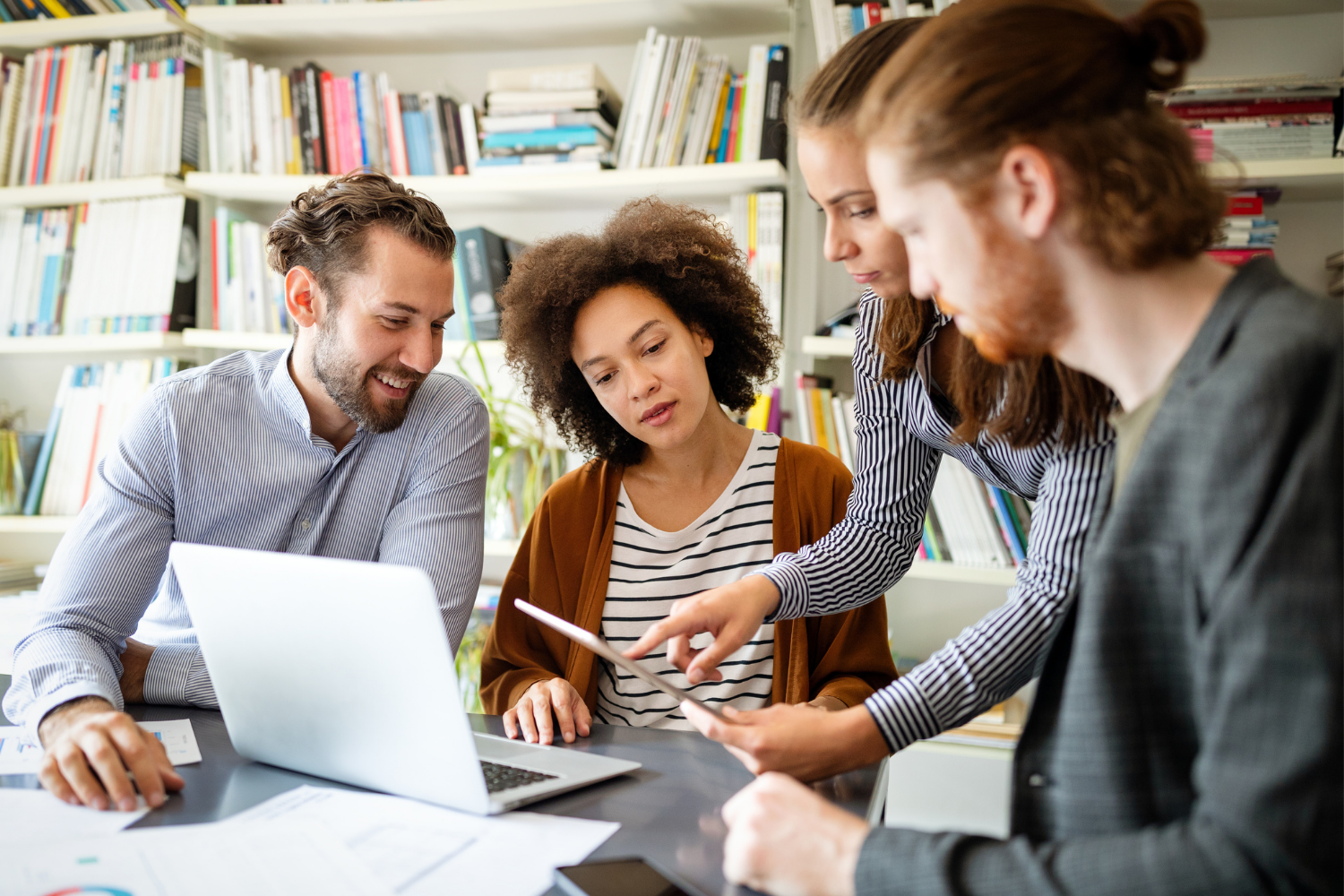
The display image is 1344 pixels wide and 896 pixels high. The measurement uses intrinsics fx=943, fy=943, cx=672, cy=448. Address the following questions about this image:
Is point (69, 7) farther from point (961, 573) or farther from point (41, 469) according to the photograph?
point (961, 573)

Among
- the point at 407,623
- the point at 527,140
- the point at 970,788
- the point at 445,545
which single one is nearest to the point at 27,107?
the point at 527,140

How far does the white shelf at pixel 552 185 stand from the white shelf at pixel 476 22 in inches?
1.2

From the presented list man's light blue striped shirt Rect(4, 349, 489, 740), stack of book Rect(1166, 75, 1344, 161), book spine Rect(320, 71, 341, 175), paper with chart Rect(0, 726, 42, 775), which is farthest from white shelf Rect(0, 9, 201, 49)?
stack of book Rect(1166, 75, 1344, 161)

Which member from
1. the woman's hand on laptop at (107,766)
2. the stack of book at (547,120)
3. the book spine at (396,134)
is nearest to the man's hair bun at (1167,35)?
the woman's hand on laptop at (107,766)

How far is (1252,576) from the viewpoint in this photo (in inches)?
22.4

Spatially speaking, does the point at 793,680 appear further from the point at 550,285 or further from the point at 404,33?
the point at 404,33

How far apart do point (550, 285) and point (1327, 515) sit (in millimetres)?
1256

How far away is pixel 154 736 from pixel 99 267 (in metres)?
1.95

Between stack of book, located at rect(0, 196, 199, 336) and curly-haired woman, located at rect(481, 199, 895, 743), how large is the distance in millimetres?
1296

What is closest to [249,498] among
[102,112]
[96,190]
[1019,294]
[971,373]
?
[971,373]

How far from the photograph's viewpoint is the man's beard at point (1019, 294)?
0.69 m

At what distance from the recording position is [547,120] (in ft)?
7.42

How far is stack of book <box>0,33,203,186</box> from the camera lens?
8.21 feet

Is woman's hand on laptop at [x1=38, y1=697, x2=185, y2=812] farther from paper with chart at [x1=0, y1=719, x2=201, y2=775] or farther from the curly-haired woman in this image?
the curly-haired woman
